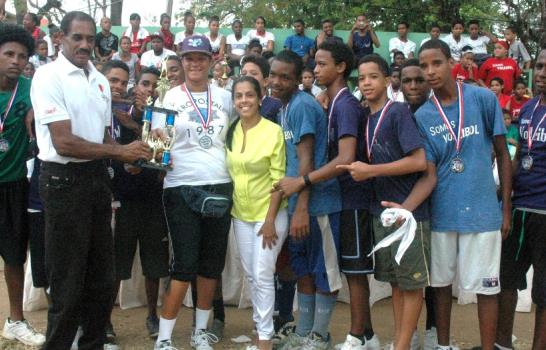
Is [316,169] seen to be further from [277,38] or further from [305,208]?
[277,38]

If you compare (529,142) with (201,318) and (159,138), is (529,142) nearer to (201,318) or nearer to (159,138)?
(159,138)

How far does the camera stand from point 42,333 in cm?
573

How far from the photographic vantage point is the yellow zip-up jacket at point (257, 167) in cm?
504

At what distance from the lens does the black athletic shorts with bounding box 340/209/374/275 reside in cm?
485

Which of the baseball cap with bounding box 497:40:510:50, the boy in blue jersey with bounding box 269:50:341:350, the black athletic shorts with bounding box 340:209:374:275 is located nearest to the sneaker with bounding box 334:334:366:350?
the boy in blue jersey with bounding box 269:50:341:350

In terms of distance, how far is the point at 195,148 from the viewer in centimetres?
511

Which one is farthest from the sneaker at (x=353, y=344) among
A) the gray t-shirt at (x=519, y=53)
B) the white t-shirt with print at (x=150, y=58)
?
the gray t-shirt at (x=519, y=53)

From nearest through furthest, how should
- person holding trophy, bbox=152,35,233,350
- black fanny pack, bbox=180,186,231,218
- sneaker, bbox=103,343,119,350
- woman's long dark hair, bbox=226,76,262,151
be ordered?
black fanny pack, bbox=180,186,231,218 → person holding trophy, bbox=152,35,233,350 → woman's long dark hair, bbox=226,76,262,151 → sneaker, bbox=103,343,119,350

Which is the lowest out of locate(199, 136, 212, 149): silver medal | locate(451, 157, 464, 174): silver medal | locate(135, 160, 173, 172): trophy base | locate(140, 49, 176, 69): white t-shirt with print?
locate(135, 160, 173, 172): trophy base

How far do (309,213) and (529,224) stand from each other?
5.11 ft

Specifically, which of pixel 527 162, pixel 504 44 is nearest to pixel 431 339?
pixel 527 162

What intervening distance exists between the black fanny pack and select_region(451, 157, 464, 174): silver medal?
160cm

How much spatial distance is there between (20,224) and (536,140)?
400 cm

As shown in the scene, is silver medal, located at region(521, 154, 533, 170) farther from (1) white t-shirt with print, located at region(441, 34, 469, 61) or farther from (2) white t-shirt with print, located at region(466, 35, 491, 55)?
(2) white t-shirt with print, located at region(466, 35, 491, 55)
